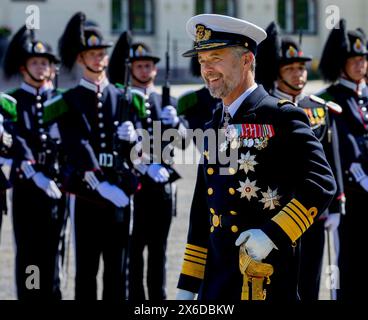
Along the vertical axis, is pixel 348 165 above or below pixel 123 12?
below

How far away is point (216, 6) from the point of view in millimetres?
28562

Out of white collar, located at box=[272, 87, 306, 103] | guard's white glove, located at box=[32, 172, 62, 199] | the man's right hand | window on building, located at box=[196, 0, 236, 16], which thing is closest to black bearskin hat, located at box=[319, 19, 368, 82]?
white collar, located at box=[272, 87, 306, 103]

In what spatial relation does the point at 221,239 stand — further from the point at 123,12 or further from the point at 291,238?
the point at 123,12

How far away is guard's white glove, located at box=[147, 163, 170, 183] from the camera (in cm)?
698

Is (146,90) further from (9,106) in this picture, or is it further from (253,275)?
(253,275)

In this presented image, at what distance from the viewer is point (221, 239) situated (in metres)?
4.29

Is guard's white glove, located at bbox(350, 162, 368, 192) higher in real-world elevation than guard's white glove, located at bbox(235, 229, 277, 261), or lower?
higher

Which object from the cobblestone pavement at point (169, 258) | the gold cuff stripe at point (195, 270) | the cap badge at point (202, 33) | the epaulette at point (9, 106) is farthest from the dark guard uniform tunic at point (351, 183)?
the cap badge at point (202, 33)

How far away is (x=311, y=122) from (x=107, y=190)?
1384 mm

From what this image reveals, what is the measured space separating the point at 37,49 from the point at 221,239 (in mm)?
3401

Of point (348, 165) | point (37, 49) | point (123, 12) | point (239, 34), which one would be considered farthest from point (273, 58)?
point (123, 12)

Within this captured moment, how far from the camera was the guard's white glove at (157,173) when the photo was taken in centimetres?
698

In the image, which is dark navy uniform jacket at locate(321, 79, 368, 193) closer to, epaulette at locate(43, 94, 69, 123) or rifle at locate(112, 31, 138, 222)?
rifle at locate(112, 31, 138, 222)

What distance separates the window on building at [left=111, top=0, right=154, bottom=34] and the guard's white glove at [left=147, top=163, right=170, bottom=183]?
67.6 feet
